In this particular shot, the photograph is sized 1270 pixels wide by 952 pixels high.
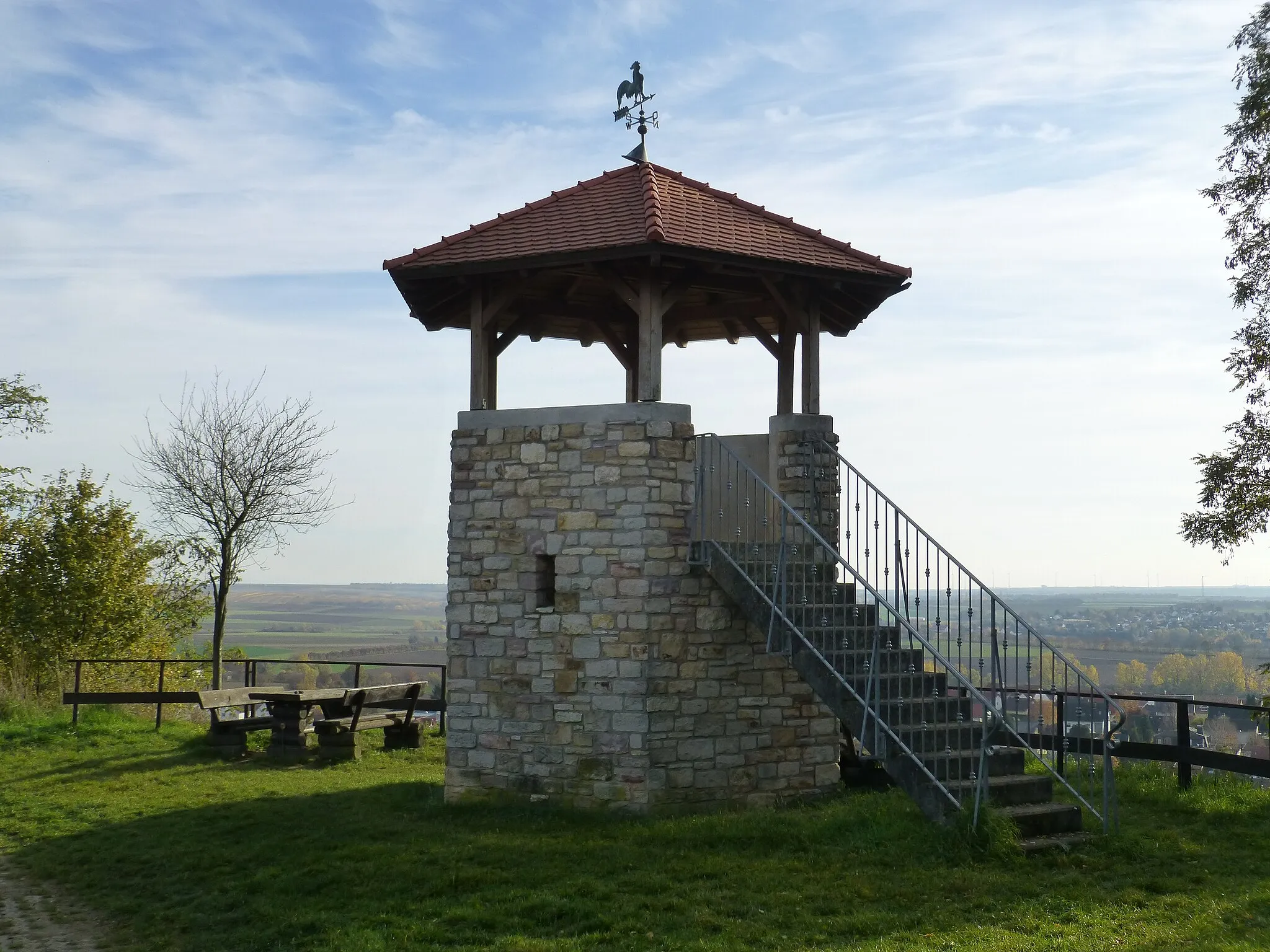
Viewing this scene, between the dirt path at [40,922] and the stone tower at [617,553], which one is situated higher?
the stone tower at [617,553]

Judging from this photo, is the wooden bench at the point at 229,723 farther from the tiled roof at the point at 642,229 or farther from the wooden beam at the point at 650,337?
the wooden beam at the point at 650,337

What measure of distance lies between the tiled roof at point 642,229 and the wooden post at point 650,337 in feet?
1.55

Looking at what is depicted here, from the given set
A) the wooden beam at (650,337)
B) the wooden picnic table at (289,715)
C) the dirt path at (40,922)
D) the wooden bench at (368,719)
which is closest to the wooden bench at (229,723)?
the wooden picnic table at (289,715)

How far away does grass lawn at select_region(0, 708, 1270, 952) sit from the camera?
6.22 meters

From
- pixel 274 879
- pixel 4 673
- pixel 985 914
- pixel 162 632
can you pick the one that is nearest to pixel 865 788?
pixel 985 914

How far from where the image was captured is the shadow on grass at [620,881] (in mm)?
6266

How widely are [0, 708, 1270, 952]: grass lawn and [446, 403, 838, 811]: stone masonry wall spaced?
52 cm

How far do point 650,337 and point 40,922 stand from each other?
616 cm

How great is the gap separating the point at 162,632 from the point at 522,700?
16101 mm

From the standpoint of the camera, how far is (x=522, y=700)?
378 inches

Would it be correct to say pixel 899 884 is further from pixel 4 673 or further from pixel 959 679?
pixel 4 673

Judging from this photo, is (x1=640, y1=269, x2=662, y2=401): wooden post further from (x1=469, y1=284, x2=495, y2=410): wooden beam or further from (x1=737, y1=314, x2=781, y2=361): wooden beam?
(x1=737, y1=314, x2=781, y2=361): wooden beam

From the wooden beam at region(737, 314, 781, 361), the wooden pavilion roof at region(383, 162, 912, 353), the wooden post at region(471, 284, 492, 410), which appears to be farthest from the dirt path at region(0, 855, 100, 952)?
the wooden beam at region(737, 314, 781, 361)

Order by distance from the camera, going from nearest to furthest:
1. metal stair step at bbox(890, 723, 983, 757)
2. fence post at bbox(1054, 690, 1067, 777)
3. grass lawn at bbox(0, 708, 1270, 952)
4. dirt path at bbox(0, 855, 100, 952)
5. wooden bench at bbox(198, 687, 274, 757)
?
grass lawn at bbox(0, 708, 1270, 952) < dirt path at bbox(0, 855, 100, 952) < metal stair step at bbox(890, 723, 983, 757) < fence post at bbox(1054, 690, 1067, 777) < wooden bench at bbox(198, 687, 274, 757)
